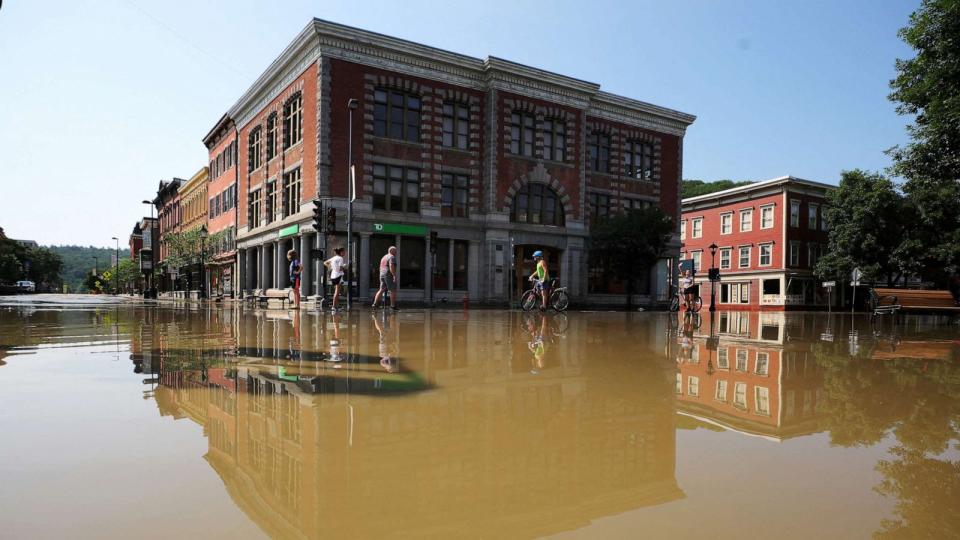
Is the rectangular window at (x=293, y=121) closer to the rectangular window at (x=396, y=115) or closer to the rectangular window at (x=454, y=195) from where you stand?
the rectangular window at (x=396, y=115)

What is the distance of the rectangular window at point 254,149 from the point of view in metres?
34.6

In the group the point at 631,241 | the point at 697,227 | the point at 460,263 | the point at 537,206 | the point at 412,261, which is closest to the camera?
the point at 412,261

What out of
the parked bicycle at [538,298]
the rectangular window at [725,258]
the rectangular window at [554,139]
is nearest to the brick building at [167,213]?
the rectangular window at [554,139]

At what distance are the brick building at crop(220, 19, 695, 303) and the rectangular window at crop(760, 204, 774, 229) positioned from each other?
65.8 feet

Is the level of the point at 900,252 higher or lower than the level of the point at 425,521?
higher

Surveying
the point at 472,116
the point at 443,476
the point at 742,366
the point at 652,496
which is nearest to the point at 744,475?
the point at 652,496

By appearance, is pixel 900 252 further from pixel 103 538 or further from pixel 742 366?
pixel 103 538

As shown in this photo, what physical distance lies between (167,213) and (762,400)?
70.7 metres

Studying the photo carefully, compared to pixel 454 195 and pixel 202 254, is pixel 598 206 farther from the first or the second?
pixel 202 254

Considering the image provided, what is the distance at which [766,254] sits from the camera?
4909cm

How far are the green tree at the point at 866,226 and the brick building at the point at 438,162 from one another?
1807 cm

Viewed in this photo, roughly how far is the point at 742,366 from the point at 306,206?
79.5 feet

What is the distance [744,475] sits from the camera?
2607mm

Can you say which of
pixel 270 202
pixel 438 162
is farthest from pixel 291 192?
pixel 438 162
